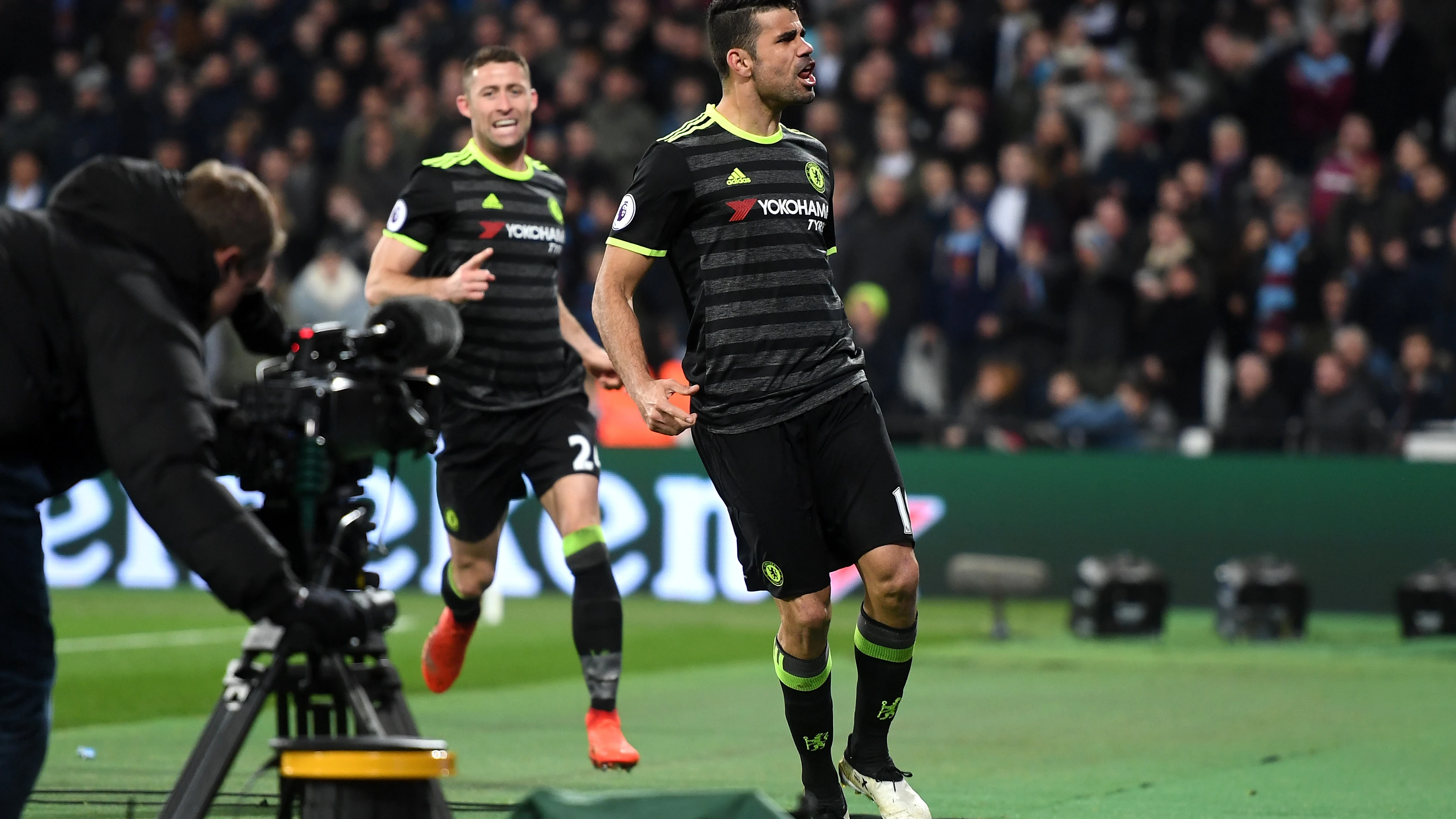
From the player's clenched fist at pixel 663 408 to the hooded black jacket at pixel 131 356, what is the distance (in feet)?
5.58

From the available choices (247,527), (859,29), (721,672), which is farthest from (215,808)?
(859,29)

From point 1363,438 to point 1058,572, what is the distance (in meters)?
2.57

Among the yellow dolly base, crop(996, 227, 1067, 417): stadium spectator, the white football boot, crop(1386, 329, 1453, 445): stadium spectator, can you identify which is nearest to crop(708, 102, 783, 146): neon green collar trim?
the white football boot

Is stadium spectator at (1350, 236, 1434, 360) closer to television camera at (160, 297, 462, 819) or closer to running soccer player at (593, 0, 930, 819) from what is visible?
running soccer player at (593, 0, 930, 819)

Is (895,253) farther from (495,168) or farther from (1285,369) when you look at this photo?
(495,168)

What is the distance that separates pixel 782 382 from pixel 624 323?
545 millimetres

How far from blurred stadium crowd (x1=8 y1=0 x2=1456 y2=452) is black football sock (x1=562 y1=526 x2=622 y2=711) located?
7350 millimetres

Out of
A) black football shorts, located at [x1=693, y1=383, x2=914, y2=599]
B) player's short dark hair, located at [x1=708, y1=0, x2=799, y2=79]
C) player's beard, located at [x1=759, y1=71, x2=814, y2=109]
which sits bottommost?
black football shorts, located at [x1=693, y1=383, x2=914, y2=599]

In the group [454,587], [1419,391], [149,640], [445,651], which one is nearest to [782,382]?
[454,587]

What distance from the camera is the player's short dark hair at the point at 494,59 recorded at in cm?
812

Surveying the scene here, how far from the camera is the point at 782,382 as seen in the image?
6348mm

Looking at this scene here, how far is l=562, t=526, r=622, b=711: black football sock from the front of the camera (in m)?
7.59

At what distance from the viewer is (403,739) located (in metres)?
4.88

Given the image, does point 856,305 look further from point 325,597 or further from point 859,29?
point 325,597
